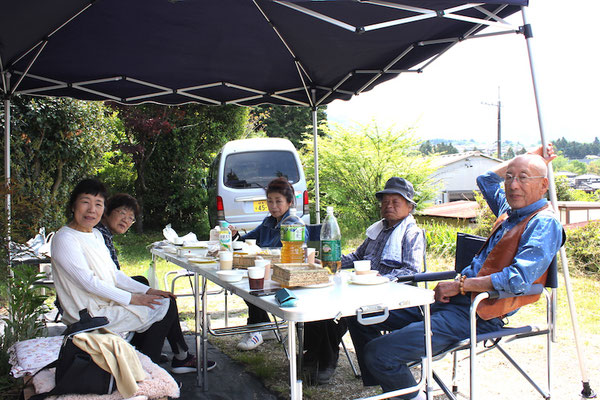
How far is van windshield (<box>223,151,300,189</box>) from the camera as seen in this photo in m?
8.22

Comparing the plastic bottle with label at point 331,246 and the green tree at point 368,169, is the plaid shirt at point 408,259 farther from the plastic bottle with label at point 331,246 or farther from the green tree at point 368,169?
the green tree at point 368,169

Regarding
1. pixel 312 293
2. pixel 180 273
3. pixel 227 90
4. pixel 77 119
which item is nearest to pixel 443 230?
pixel 227 90

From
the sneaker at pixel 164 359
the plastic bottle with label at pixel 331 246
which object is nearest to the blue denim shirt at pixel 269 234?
the sneaker at pixel 164 359

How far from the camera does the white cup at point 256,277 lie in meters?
2.21

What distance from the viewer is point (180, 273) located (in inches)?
163

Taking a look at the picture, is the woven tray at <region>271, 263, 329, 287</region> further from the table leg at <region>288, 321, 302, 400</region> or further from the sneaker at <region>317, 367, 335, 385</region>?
the sneaker at <region>317, 367, 335, 385</region>

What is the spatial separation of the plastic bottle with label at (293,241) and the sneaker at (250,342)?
1543mm

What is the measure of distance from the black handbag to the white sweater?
2.36 ft

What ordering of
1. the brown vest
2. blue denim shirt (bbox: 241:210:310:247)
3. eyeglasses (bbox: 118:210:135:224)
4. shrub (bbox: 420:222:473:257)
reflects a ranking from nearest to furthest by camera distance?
the brown vest
eyeglasses (bbox: 118:210:135:224)
blue denim shirt (bbox: 241:210:310:247)
shrub (bbox: 420:222:473:257)

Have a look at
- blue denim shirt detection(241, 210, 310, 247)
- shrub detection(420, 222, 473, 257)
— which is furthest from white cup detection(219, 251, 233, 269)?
shrub detection(420, 222, 473, 257)

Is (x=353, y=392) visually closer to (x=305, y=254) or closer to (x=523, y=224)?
(x=305, y=254)

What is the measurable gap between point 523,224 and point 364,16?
1.91 metres

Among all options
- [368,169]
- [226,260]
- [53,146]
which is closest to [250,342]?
[226,260]

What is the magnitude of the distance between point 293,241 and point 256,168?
5778 millimetres
